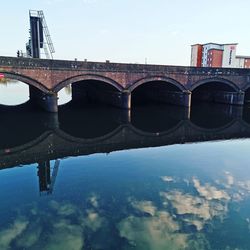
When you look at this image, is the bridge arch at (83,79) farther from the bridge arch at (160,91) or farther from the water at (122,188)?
the water at (122,188)

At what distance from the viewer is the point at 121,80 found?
36.9m

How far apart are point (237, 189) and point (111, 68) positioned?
26070 mm

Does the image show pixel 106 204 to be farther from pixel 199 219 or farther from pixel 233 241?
pixel 233 241

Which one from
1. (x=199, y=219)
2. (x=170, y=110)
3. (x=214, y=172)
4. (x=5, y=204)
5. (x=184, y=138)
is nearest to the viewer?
(x=199, y=219)

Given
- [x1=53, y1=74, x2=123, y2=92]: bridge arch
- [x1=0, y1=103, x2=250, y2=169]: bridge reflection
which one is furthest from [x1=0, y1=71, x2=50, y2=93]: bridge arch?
[x1=0, y1=103, x2=250, y2=169]: bridge reflection

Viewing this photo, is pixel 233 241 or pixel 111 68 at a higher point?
pixel 111 68

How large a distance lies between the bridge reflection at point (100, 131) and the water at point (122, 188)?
10cm

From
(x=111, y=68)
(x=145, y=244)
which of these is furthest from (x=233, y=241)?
(x=111, y=68)

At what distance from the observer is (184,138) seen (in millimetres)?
24578

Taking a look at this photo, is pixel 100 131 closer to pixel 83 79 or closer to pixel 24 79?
pixel 83 79

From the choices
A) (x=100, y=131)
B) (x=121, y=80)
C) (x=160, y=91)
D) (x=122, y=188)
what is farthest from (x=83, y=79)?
(x=122, y=188)

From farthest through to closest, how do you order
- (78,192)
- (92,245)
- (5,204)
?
(78,192), (5,204), (92,245)

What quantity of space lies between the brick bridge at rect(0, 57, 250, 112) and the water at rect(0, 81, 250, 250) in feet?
26.0

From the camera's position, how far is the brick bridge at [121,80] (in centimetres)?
3161
